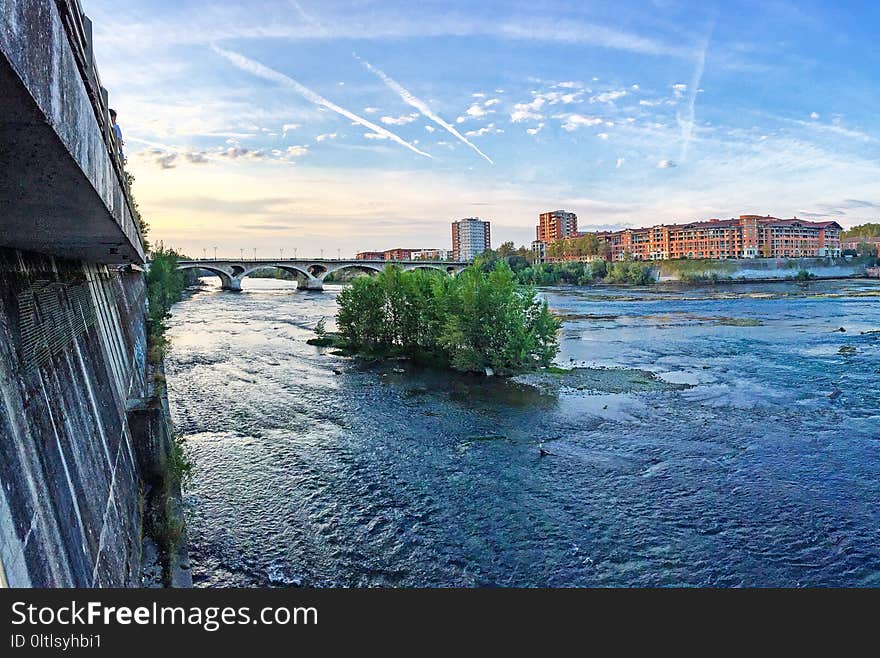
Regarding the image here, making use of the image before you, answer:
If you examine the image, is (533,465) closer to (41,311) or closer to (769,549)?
(769,549)

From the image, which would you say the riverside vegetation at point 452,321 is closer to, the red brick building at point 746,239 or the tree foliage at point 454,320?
the tree foliage at point 454,320

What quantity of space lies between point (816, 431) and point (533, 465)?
8984mm

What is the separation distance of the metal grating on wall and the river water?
4.75 m

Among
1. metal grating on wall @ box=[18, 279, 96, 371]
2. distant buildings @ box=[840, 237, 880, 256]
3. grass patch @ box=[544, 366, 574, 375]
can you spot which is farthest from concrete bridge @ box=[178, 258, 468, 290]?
distant buildings @ box=[840, 237, 880, 256]

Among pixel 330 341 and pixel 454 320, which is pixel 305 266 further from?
pixel 454 320

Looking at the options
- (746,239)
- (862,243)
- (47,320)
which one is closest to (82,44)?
(47,320)

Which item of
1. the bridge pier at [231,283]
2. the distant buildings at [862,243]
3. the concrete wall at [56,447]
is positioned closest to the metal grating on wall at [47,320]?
the concrete wall at [56,447]

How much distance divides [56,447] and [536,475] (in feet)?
37.4

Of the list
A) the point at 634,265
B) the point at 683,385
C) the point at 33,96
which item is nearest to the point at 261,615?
the point at 33,96

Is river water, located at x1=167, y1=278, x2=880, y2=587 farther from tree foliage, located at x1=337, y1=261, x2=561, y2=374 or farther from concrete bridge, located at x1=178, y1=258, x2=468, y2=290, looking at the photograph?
concrete bridge, located at x1=178, y1=258, x2=468, y2=290

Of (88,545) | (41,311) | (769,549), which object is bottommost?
(769,549)

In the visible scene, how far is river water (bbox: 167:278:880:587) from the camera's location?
34.8ft

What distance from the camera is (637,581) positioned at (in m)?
10.0

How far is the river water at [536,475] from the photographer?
10617 mm
